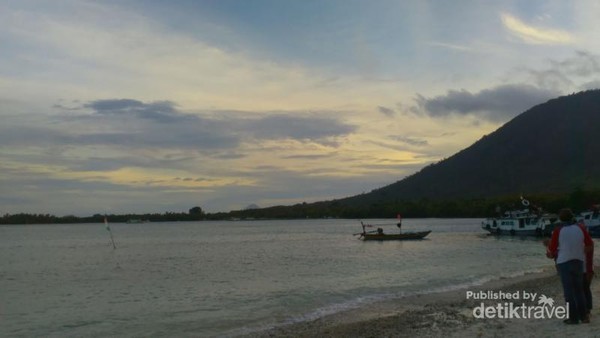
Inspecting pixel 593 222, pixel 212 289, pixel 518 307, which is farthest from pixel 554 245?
A: pixel 593 222

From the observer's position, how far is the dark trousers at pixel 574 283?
1223 cm

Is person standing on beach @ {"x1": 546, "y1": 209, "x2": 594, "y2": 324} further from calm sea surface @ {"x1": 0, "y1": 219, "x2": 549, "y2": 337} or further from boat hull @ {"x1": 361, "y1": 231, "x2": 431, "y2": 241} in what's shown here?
boat hull @ {"x1": 361, "y1": 231, "x2": 431, "y2": 241}

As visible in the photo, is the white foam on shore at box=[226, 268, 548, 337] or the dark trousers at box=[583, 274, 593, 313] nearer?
the dark trousers at box=[583, 274, 593, 313]

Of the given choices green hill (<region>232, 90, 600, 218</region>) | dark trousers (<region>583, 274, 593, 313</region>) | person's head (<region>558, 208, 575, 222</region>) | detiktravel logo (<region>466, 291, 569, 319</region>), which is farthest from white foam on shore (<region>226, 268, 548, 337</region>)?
green hill (<region>232, 90, 600, 218</region>)

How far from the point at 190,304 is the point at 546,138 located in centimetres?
19054

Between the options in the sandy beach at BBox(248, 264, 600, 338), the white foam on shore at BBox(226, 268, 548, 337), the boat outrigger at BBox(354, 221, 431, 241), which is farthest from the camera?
the boat outrigger at BBox(354, 221, 431, 241)

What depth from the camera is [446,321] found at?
57.8 feet

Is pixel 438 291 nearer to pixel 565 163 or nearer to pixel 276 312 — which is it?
pixel 276 312

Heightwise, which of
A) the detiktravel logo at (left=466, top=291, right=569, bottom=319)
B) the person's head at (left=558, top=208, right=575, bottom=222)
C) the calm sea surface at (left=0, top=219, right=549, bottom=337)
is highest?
the person's head at (left=558, top=208, right=575, bottom=222)

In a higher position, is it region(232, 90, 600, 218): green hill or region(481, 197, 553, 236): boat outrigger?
region(232, 90, 600, 218): green hill

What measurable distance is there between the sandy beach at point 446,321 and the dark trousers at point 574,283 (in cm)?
48

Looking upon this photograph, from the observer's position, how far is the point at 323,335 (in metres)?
17.1

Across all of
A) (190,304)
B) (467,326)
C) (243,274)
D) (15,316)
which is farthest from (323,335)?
(243,274)

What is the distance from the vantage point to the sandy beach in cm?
1406
